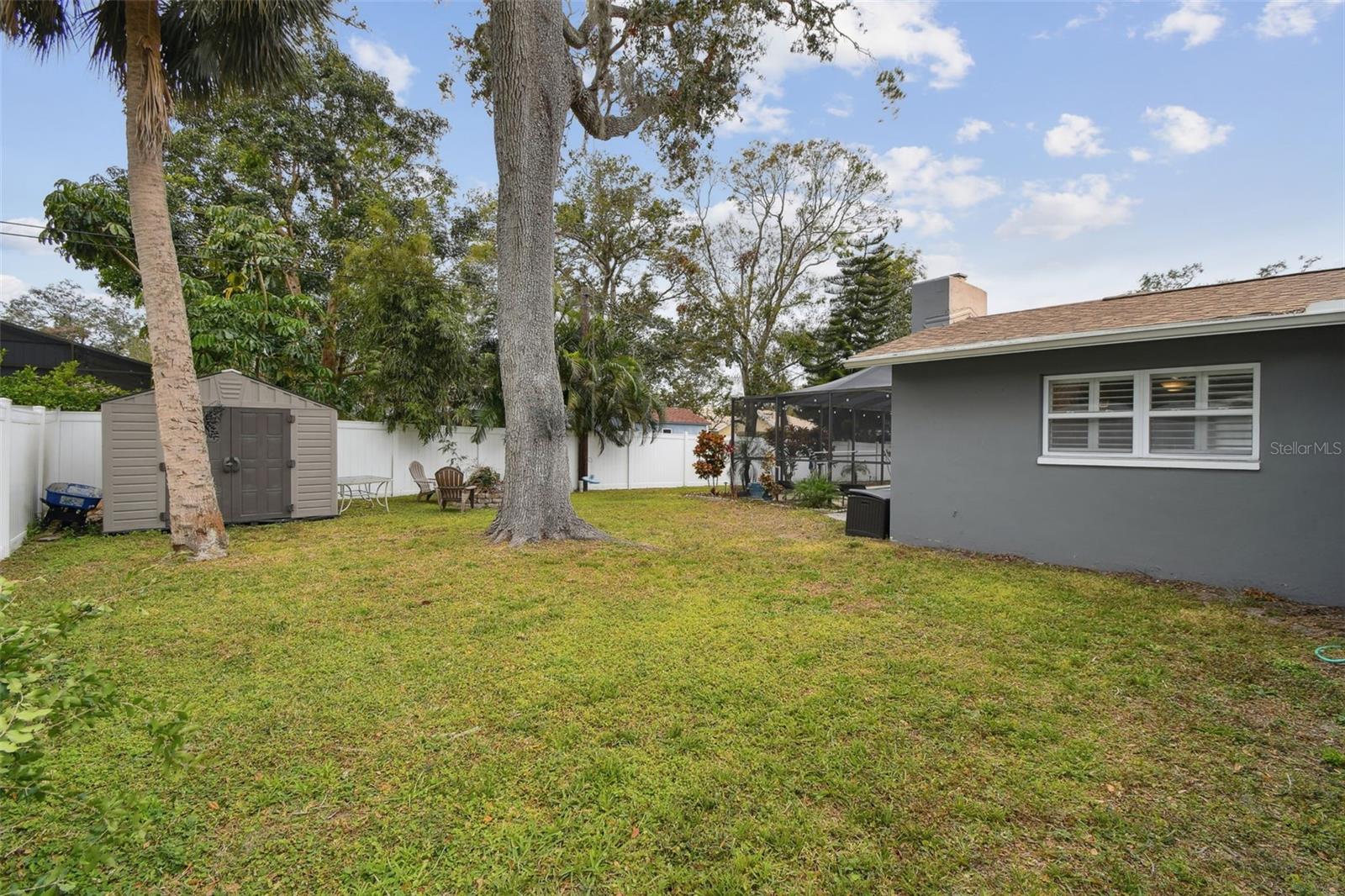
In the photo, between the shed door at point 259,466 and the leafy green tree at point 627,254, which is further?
the leafy green tree at point 627,254

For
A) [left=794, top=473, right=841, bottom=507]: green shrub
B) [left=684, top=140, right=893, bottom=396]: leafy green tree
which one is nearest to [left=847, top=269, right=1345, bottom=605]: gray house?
[left=794, top=473, right=841, bottom=507]: green shrub

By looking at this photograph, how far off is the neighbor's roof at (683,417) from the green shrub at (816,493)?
1482 centimetres

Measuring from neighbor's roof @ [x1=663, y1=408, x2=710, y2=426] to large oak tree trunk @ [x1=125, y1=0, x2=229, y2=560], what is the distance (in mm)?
21348

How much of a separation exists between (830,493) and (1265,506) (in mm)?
6979

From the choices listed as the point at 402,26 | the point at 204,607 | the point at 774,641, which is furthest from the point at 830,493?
the point at 402,26

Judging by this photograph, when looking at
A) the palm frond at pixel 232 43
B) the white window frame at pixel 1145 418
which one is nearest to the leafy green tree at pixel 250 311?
the palm frond at pixel 232 43

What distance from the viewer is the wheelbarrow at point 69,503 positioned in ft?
26.3

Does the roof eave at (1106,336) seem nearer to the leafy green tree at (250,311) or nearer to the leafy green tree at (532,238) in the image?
the leafy green tree at (532,238)

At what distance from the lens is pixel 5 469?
20.8 ft

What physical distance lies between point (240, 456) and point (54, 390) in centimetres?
324

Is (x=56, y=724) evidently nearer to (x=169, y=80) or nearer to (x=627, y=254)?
(x=169, y=80)

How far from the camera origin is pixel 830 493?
12062mm

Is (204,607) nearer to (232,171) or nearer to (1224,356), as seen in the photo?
(1224,356)

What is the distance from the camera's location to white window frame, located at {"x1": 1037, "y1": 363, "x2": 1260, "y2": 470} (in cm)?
558
